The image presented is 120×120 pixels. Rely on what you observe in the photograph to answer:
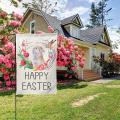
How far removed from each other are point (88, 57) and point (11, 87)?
14.0 meters

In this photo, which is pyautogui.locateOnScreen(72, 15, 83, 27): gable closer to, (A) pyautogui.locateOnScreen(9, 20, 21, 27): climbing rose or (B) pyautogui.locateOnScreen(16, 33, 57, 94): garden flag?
(A) pyautogui.locateOnScreen(9, 20, 21, 27): climbing rose

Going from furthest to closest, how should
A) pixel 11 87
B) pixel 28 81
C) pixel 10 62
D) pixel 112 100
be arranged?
pixel 11 87
pixel 112 100
pixel 10 62
pixel 28 81

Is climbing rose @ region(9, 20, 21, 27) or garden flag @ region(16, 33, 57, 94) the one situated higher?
climbing rose @ region(9, 20, 21, 27)

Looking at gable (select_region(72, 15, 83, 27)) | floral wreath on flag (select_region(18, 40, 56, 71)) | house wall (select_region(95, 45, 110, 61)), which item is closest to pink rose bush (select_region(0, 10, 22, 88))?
floral wreath on flag (select_region(18, 40, 56, 71))

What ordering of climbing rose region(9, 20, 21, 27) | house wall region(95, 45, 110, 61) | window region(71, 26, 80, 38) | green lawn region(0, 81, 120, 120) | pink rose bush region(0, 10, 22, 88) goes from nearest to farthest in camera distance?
green lawn region(0, 81, 120, 120) → pink rose bush region(0, 10, 22, 88) → climbing rose region(9, 20, 21, 27) → window region(71, 26, 80, 38) → house wall region(95, 45, 110, 61)

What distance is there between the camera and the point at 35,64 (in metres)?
6.54

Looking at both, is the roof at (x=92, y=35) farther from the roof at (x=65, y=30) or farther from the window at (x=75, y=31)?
the window at (x=75, y=31)

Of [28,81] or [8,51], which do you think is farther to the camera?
[8,51]

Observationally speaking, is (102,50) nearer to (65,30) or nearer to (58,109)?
(65,30)

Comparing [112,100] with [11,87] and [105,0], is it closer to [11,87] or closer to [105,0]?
[11,87]

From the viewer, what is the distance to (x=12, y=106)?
34.6ft

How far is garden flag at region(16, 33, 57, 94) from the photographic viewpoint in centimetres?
648

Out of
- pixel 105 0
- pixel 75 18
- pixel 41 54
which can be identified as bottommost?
pixel 41 54

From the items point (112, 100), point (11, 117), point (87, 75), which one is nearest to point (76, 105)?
point (112, 100)
